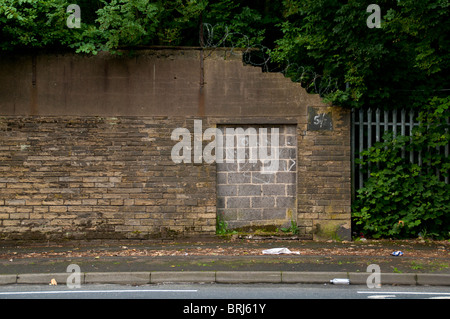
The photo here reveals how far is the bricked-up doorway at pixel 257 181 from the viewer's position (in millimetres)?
11109

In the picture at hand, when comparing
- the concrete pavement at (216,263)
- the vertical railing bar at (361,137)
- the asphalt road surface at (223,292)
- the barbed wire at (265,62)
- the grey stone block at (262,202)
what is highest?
the barbed wire at (265,62)

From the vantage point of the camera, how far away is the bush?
11.0m

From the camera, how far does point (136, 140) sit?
10.9m

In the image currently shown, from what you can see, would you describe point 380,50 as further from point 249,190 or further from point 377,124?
point 249,190

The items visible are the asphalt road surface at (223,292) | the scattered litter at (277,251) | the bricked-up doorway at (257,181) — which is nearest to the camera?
the asphalt road surface at (223,292)

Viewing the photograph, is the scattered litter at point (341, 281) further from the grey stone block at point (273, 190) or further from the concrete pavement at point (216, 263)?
the grey stone block at point (273, 190)

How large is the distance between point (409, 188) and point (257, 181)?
3.30 metres

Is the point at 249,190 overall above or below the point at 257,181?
below

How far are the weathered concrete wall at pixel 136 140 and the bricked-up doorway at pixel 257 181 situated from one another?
18 cm

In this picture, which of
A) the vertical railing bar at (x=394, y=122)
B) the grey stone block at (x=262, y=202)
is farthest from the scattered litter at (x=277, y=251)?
the vertical railing bar at (x=394, y=122)

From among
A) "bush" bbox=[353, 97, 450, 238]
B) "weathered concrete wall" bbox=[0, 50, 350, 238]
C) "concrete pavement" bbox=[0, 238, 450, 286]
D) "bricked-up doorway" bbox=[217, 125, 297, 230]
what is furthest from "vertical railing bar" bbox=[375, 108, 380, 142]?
"concrete pavement" bbox=[0, 238, 450, 286]

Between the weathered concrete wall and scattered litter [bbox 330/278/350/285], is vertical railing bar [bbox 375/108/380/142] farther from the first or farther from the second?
scattered litter [bbox 330/278/350/285]

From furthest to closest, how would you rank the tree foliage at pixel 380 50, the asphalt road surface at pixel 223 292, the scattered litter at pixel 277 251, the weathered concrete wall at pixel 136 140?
1. the weathered concrete wall at pixel 136 140
2. the tree foliage at pixel 380 50
3. the scattered litter at pixel 277 251
4. the asphalt road surface at pixel 223 292

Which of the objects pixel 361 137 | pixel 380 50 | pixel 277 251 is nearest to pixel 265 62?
pixel 380 50
